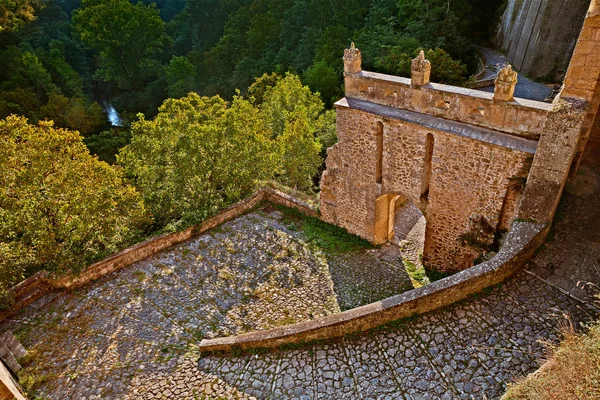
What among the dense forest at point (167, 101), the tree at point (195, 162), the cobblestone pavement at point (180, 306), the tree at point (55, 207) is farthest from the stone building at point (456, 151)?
the tree at point (55, 207)

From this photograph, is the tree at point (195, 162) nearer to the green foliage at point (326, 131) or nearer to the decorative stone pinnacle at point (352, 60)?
the green foliage at point (326, 131)

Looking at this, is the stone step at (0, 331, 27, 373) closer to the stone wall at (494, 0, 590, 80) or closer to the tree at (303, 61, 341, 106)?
the tree at (303, 61, 341, 106)

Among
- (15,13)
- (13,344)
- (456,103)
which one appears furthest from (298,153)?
(15,13)

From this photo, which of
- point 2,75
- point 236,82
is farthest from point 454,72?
point 2,75

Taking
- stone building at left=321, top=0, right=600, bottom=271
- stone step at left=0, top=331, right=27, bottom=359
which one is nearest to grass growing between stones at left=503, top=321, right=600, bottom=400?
stone building at left=321, top=0, right=600, bottom=271

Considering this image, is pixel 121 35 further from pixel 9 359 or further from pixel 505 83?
pixel 505 83

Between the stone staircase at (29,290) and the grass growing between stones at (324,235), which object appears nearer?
the stone staircase at (29,290)
